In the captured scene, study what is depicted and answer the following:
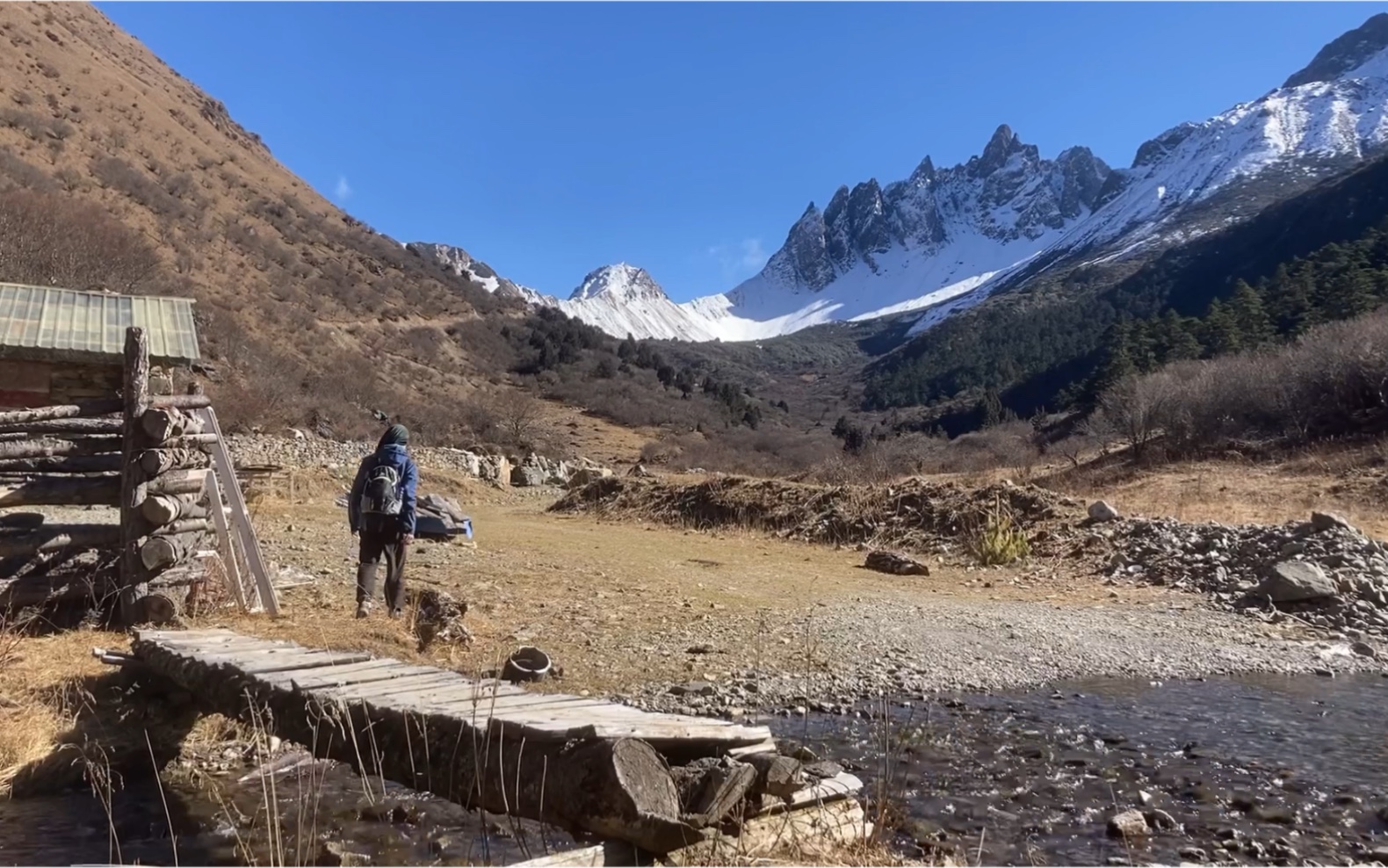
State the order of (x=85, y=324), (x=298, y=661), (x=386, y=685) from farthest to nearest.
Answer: (x=85, y=324), (x=298, y=661), (x=386, y=685)

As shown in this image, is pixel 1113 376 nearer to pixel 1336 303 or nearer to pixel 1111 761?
pixel 1336 303

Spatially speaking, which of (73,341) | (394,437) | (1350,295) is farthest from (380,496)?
(1350,295)

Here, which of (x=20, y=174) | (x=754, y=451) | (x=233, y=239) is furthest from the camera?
(x=233, y=239)

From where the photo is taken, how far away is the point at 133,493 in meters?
7.16

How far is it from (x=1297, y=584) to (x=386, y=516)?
34.9 feet

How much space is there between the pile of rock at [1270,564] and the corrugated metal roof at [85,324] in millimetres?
13643

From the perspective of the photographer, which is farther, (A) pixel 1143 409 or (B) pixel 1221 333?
(B) pixel 1221 333

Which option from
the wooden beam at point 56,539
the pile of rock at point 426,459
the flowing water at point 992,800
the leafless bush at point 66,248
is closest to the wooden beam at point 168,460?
the wooden beam at point 56,539

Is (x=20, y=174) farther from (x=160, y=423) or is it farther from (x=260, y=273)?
(x=160, y=423)

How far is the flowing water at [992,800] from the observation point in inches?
177

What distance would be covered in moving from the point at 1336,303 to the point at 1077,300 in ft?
204

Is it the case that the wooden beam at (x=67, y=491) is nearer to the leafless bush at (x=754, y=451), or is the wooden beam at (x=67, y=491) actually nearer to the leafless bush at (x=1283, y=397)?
the leafless bush at (x=754, y=451)

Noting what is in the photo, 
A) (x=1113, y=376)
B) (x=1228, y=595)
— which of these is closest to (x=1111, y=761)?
(x=1228, y=595)

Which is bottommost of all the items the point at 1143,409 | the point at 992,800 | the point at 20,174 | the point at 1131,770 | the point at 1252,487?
the point at 1131,770
